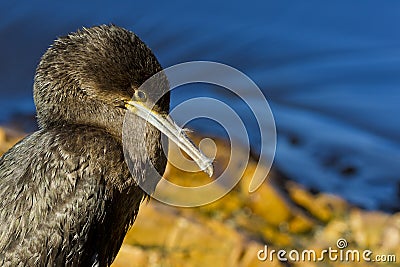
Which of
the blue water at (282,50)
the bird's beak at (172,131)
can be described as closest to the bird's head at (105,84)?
the bird's beak at (172,131)

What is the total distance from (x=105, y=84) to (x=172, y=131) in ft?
1.11

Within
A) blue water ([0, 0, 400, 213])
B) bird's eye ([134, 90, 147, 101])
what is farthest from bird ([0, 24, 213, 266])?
blue water ([0, 0, 400, 213])

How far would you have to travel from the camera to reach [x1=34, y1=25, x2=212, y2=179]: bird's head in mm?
4051

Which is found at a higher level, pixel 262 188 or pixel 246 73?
pixel 262 188

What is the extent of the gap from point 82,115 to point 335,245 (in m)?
2.49

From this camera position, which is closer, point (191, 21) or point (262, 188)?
point (262, 188)

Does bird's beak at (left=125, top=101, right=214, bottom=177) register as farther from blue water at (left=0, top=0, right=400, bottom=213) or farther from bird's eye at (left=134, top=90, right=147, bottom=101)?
blue water at (left=0, top=0, right=400, bottom=213)

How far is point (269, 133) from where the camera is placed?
788cm

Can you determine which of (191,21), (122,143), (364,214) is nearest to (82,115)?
(122,143)

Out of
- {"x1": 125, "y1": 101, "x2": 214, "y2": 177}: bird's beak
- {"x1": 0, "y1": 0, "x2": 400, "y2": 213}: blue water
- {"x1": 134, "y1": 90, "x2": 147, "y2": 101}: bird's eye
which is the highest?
{"x1": 134, "y1": 90, "x2": 147, "y2": 101}: bird's eye

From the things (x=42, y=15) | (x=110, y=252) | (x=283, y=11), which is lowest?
(x=283, y=11)

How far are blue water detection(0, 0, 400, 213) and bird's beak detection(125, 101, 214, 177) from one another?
12.7ft

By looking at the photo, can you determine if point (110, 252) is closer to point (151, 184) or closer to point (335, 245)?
point (151, 184)

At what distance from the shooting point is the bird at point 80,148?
403 centimetres
